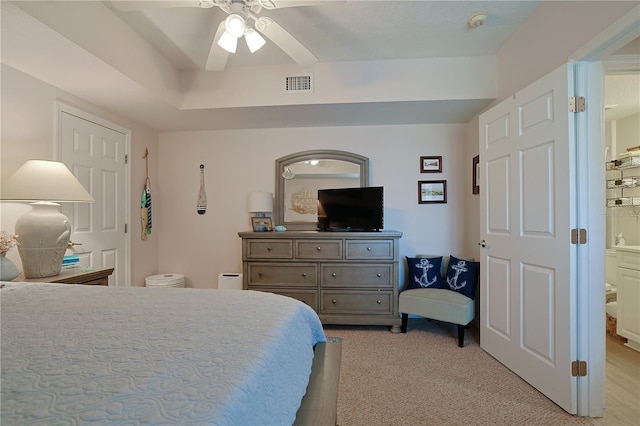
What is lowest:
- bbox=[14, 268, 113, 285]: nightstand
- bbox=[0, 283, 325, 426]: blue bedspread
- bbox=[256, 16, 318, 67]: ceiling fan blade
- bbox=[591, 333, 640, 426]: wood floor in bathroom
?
bbox=[591, 333, 640, 426]: wood floor in bathroom

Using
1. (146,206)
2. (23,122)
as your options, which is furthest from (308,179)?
(23,122)

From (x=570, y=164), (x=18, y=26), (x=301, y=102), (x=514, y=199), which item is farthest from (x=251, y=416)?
(x=301, y=102)

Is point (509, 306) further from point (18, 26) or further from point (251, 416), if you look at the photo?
point (18, 26)

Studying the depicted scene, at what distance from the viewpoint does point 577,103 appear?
65.9 inches

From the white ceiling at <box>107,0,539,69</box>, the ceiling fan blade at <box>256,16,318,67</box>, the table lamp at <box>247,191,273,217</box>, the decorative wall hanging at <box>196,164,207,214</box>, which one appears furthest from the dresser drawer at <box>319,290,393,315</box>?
the white ceiling at <box>107,0,539,69</box>

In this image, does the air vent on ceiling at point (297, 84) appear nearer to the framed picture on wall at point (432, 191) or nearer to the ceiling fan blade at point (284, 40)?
the ceiling fan blade at point (284, 40)

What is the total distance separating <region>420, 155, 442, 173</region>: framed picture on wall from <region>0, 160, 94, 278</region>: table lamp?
3276mm

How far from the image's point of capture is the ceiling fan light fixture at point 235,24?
5.17ft

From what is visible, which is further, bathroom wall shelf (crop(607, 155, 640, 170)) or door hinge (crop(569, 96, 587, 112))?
bathroom wall shelf (crop(607, 155, 640, 170))

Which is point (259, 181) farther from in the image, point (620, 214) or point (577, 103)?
point (620, 214)

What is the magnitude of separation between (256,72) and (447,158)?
236 centimetres

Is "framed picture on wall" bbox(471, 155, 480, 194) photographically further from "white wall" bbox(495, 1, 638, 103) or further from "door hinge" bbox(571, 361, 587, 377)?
"door hinge" bbox(571, 361, 587, 377)

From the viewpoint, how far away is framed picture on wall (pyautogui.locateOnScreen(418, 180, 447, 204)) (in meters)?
3.33

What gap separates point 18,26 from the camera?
1.65 metres
